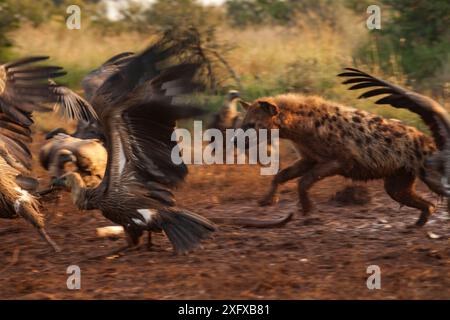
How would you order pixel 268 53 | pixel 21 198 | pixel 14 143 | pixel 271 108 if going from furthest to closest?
pixel 268 53
pixel 271 108
pixel 14 143
pixel 21 198

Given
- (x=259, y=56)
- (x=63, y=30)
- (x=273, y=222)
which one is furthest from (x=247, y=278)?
(x=63, y=30)

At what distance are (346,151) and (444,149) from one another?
109cm

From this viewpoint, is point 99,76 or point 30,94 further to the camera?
point 99,76

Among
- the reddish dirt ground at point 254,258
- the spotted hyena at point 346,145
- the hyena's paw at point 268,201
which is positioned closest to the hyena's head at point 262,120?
the spotted hyena at point 346,145

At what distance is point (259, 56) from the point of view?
16328 millimetres

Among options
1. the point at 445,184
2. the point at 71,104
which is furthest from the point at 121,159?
the point at 445,184

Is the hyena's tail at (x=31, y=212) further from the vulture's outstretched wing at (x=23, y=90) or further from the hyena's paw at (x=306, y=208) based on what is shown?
the hyena's paw at (x=306, y=208)

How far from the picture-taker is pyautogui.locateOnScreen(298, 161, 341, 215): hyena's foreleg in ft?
25.6

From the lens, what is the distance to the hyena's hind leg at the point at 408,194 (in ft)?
25.1

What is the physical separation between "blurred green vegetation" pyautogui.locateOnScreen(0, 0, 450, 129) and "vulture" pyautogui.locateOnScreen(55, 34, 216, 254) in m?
5.31

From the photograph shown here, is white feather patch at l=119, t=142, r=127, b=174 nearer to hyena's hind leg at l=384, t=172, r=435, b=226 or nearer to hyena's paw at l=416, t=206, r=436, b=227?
hyena's hind leg at l=384, t=172, r=435, b=226

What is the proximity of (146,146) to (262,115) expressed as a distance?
6.78ft

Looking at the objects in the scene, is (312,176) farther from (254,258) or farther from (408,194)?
(254,258)

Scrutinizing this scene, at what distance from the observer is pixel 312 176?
7844 millimetres
